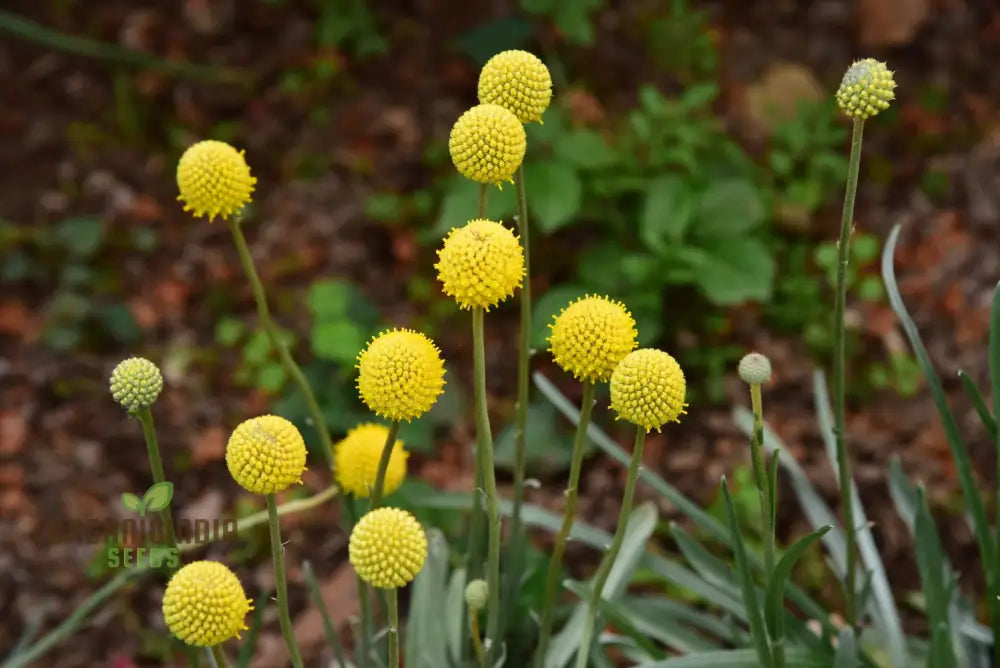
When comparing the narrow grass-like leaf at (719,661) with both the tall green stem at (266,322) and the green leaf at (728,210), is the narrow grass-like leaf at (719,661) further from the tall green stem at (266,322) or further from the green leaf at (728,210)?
the green leaf at (728,210)

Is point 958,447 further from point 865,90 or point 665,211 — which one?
point 665,211

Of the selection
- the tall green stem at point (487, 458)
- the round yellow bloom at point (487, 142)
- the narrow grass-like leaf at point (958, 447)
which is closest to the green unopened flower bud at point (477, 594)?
the tall green stem at point (487, 458)

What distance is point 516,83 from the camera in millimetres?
1603

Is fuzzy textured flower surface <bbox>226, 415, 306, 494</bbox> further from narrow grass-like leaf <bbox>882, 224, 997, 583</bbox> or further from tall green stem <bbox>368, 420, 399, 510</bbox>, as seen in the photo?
narrow grass-like leaf <bbox>882, 224, 997, 583</bbox>

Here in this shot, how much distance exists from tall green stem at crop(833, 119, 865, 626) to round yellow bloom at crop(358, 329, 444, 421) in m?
0.65

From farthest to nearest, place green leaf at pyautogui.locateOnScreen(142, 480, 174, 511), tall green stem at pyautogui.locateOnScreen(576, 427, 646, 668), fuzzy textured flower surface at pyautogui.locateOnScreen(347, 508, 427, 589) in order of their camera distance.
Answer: green leaf at pyautogui.locateOnScreen(142, 480, 174, 511) → tall green stem at pyautogui.locateOnScreen(576, 427, 646, 668) → fuzzy textured flower surface at pyautogui.locateOnScreen(347, 508, 427, 589)

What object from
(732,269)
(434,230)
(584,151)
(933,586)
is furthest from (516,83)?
(434,230)

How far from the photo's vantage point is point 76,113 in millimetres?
3939

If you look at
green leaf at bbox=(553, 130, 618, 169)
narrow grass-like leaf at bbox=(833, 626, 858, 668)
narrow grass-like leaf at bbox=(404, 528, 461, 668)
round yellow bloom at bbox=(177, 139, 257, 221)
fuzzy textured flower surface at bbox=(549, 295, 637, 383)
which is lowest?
narrow grass-like leaf at bbox=(404, 528, 461, 668)

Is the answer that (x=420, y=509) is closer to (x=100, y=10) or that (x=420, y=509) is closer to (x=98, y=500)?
(x=98, y=500)

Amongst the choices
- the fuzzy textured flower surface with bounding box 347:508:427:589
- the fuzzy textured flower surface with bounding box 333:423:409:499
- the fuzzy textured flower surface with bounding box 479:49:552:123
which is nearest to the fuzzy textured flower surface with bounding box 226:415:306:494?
the fuzzy textured flower surface with bounding box 347:508:427:589

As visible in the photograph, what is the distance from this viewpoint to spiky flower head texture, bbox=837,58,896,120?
1.49 m

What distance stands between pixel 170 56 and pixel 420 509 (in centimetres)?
239

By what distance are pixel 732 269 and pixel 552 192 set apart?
567 mm
